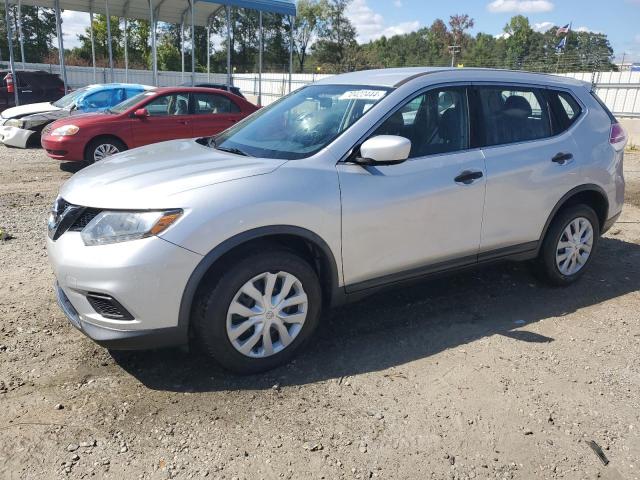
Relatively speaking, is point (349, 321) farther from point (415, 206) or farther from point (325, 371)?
point (415, 206)

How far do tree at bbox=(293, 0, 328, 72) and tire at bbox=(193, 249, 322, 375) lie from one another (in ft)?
231

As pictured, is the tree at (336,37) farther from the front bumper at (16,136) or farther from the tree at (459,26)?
the front bumper at (16,136)

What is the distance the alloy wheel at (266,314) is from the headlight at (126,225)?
0.56 meters

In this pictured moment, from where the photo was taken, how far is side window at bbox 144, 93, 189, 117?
990 cm

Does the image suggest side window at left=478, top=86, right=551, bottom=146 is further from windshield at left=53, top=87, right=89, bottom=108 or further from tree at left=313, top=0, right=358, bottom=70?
tree at left=313, top=0, right=358, bottom=70

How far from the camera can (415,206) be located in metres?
3.48

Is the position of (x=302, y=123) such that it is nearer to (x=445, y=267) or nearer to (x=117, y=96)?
(x=445, y=267)

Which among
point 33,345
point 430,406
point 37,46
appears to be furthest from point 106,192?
point 37,46

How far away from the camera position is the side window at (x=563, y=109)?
4.38 metres

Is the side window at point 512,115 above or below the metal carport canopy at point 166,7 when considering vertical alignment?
below

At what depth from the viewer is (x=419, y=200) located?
3.49m

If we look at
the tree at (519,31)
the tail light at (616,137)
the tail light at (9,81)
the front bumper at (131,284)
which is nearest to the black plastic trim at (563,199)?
the tail light at (616,137)

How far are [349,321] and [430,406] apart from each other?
1.12 m

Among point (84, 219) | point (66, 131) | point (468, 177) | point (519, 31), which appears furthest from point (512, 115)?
point (519, 31)
